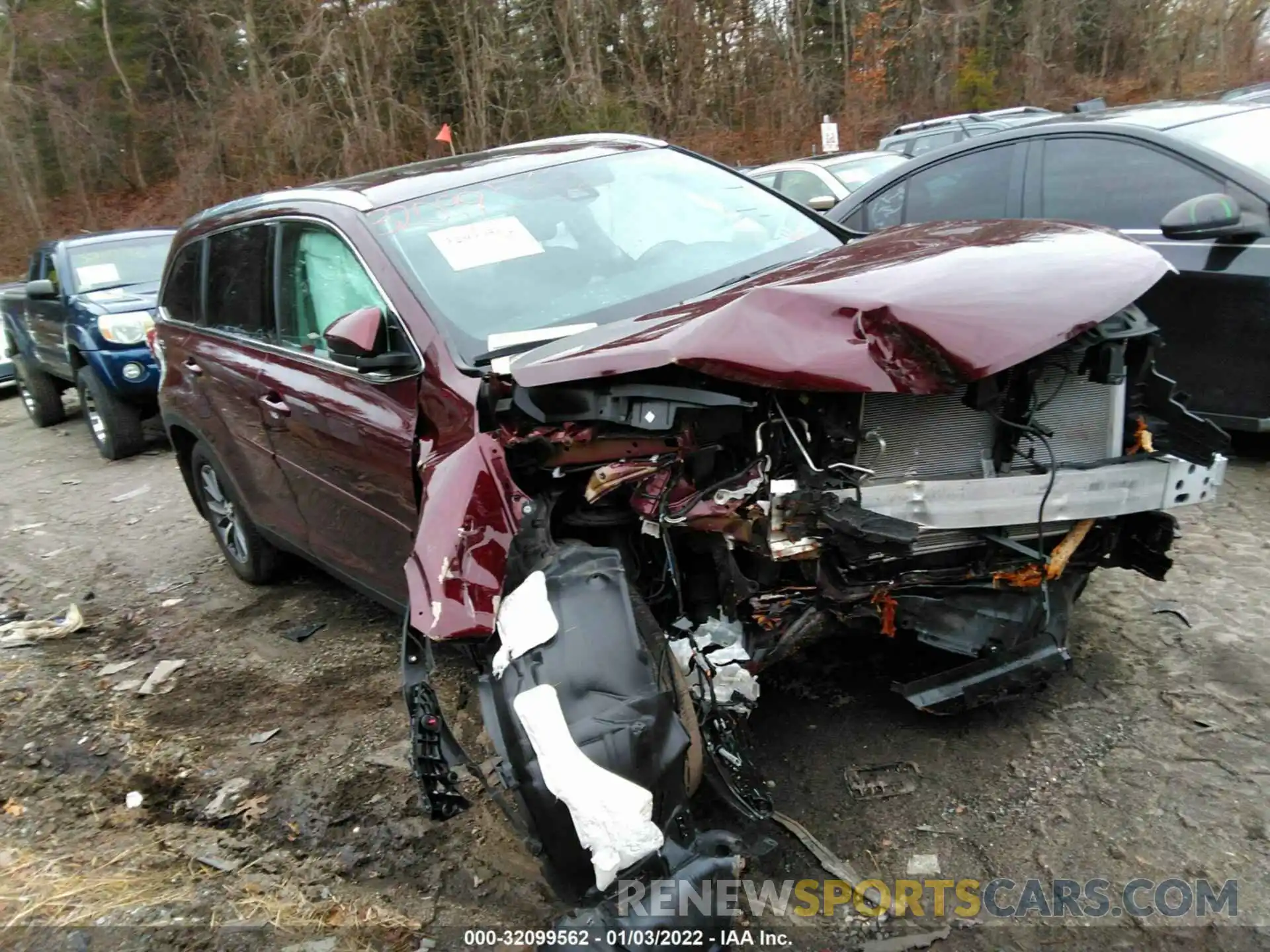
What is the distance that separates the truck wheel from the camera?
8.30 meters

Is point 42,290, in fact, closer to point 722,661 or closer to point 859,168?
point 859,168

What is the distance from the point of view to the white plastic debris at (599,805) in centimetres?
211

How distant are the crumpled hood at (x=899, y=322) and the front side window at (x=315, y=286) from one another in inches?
42.7

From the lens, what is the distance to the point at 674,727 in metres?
2.28

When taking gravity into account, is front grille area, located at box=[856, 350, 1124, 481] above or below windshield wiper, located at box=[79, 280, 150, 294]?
above

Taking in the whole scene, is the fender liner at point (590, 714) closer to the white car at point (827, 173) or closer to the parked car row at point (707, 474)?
the parked car row at point (707, 474)

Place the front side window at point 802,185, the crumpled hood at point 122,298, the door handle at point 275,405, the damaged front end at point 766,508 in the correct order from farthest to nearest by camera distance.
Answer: the front side window at point 802,185, the crumpled hood at point 122,298, the door handle at point 275,405, the damaged front end at point 766,508

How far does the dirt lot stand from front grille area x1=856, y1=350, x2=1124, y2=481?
36.9 inches

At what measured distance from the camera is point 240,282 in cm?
434

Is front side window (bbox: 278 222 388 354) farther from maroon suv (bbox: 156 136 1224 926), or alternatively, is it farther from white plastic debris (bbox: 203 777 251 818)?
white plastic debris (bbox: 203 777 251 818)

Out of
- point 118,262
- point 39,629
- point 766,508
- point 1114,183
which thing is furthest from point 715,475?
point 118,262

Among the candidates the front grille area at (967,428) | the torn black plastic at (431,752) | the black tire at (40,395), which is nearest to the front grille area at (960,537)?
the front grille area at (967,428)

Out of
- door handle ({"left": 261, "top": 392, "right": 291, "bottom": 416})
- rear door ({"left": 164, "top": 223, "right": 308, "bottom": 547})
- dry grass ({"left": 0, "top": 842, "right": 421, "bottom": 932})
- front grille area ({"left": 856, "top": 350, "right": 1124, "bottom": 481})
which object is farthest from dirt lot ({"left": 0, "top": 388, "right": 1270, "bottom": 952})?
door handle ({"left": 261, "top": 392, "right": 291, "bottom": 416})

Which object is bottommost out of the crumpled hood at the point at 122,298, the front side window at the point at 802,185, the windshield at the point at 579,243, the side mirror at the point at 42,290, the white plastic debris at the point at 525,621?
the white plastic debris at the point at 525,621
